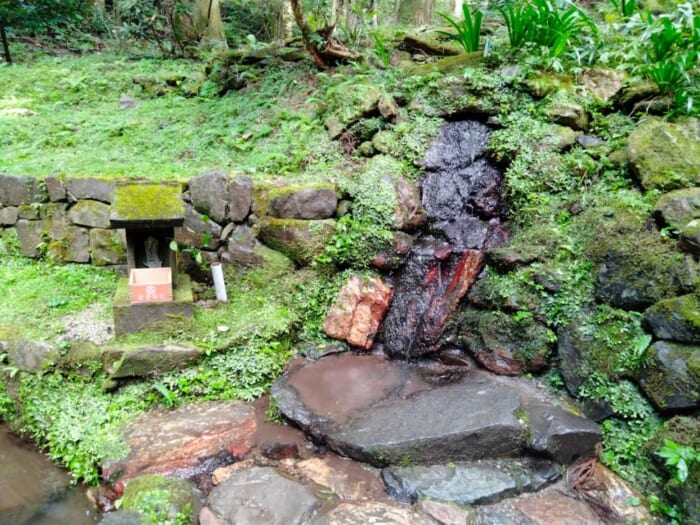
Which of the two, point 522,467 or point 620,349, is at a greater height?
point 620,349

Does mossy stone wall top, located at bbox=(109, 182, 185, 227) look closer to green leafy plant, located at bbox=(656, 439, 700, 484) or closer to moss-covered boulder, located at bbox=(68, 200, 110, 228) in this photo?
moss-covered boulder, located at bbox=(68, 200, 110, 228)

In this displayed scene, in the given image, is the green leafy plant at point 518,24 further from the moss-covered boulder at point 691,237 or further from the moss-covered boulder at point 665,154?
the moss-covered boulder at point 691,237

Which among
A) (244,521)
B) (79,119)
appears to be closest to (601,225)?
(244,521)

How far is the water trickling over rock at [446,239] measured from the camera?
4871 millimetres

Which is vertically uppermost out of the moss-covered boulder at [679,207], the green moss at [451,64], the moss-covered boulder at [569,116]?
the green moss at [451,64]

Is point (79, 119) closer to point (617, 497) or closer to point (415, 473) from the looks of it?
point (415, 473)

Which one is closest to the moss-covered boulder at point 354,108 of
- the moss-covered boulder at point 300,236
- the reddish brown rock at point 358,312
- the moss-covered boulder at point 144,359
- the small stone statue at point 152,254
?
the moss-covered boulder at point 300,236

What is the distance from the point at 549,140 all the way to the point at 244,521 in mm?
4773

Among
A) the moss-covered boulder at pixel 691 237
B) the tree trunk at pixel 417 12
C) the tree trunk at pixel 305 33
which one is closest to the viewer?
the moss-covered boulder at pixel 691 237

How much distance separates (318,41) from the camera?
716cm

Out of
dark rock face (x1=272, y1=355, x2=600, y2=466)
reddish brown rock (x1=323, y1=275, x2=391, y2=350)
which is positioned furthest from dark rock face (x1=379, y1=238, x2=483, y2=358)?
dark rock face (x1=272, y1=355, x2=600, y2=466)

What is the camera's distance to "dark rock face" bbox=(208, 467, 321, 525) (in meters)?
3.16

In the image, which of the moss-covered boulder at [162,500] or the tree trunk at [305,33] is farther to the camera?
the tree trunk at [305,33]

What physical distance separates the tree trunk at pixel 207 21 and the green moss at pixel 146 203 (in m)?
7.74
